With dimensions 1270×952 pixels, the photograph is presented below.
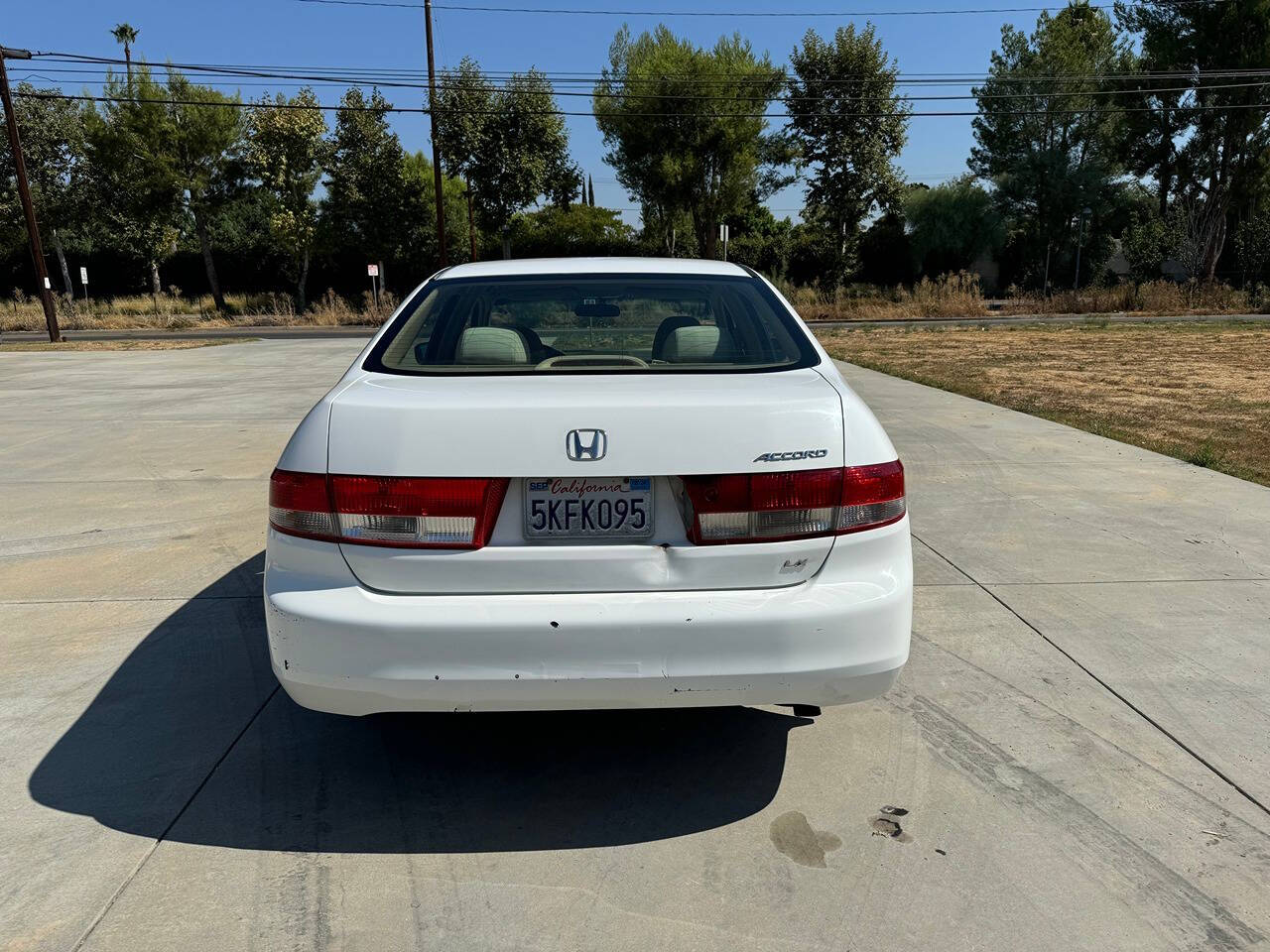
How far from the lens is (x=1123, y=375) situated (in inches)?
527

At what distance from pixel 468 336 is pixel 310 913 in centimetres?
184

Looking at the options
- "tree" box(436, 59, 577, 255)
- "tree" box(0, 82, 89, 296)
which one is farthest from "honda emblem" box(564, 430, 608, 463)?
"tree" box(0, 82, 89, 296)

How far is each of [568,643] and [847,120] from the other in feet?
129

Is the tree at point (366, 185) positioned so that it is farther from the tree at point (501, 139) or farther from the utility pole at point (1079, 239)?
the utility pole at point (1079, 239)

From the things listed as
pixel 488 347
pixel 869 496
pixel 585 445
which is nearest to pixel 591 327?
pixel 488 347

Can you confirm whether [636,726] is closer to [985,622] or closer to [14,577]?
[985,622]

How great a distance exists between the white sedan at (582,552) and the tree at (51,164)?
148 feet

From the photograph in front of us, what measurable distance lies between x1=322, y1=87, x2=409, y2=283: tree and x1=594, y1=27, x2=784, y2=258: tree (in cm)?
918

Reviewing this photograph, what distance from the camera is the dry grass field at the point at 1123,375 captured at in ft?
28.0

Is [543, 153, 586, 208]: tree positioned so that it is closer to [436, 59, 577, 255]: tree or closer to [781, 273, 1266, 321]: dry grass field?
[436, 59, 577, 255]: tree

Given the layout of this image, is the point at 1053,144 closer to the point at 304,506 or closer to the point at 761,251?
the point at 761,251

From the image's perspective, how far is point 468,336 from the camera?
10.7ft

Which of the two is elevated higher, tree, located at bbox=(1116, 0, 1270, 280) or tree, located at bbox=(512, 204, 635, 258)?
tree, located at bbox=(1116, 0, 1270, 280)

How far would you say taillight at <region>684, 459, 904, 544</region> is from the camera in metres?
2.47
